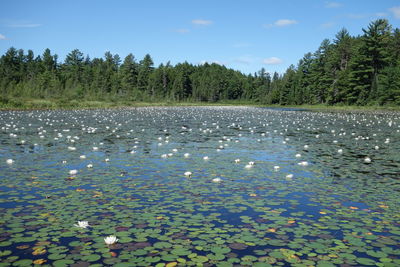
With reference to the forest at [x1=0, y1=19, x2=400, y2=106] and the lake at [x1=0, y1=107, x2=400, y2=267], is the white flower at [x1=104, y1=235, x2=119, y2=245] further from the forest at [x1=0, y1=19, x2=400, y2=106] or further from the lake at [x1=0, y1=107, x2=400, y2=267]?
the forest at [x1=0, y1=19, x2=400, y2=106]

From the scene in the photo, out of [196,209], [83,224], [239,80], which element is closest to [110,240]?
[83,224]

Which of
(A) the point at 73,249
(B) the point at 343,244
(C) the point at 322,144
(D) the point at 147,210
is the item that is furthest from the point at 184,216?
(C) the point at 322,144

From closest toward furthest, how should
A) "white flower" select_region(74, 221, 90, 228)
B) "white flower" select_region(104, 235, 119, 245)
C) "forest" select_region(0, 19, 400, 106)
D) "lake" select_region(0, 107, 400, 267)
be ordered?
1. "lake" select_region(0, 107, 400, 267)
2. "white flower" select_region(104, 235, 119, 245)
3. "white flower" select_region(74, 221, 90, 228)
4. "forest" select_region(0, 19, 400, 106)

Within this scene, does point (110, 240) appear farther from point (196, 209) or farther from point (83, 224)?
point (196, 209)

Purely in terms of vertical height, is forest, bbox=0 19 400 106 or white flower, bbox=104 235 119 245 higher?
forest, bbox=0 19 400 106

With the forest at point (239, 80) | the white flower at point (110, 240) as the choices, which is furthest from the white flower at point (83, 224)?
the forest at point (239, 80)

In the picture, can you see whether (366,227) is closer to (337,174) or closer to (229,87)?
(337,174)

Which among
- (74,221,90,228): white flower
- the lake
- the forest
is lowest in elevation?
the lake

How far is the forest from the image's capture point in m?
63.1

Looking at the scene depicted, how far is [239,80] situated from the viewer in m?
163

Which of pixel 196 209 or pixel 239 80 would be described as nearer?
pixel 196 209

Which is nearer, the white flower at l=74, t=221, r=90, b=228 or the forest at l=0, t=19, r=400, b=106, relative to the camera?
the white flower at l=74, t=221, r=90, b=228

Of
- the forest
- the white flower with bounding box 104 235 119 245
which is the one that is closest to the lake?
the white flower with bounding box 104 235 119 245

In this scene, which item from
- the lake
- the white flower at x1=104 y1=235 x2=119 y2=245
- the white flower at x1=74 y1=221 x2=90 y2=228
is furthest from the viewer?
the white flower at x1=74 y1=221 x2=90 y2=228
